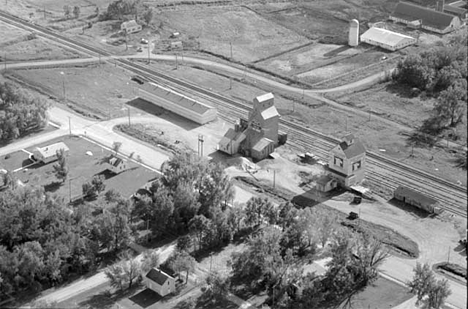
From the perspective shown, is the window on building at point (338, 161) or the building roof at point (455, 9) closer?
the window on building at point (338, 161)

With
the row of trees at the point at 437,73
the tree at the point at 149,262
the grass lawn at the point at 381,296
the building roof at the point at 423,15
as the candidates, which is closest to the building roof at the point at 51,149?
the tree at the point at 149,262

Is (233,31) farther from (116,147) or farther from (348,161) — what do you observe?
(348,161)

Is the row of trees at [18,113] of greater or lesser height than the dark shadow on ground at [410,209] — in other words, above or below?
above

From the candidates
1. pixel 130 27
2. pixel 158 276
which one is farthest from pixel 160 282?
pixel 130 27

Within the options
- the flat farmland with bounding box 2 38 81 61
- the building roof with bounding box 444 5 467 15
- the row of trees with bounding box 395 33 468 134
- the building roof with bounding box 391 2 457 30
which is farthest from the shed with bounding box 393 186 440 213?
the building roof with bounding box 444 5 467 15

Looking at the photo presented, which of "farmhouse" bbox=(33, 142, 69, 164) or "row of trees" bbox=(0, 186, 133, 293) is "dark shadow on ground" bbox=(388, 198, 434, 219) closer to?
"row of trees" bbox=(0, 186, 133, 293)

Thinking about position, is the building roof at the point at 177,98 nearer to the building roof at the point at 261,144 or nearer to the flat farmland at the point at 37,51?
the building roof at the point at 261,144

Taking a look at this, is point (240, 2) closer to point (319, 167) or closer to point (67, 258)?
point (319, 167)

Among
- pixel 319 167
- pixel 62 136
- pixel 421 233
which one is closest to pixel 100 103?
pixel 62 136
